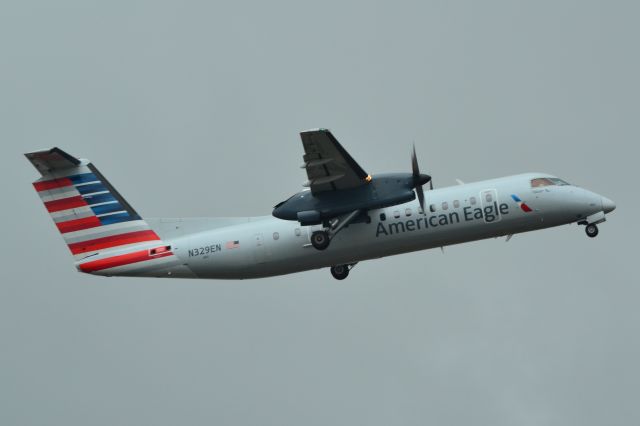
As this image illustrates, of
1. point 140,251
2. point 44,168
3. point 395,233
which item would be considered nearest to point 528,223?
point 395,233

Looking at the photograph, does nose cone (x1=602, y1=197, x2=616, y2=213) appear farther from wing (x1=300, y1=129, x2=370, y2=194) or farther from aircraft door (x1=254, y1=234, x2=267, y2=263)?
aircraft door (x1=254, y1=234, x2=267, y2=263)

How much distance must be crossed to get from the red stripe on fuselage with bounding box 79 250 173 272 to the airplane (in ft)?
0.10

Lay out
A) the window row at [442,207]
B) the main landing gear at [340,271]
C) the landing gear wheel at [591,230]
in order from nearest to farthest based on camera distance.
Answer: the window row at [442,207] → the landing gear wheel at [591,230] → the main landing gear at [340,271]

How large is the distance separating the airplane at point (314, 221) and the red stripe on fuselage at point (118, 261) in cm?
3

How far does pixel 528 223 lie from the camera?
25.7 metres

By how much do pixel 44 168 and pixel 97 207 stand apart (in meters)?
1.91

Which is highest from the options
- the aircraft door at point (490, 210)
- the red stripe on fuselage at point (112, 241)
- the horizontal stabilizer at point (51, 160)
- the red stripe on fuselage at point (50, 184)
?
the horizontal stabilizer at point (51, 160)

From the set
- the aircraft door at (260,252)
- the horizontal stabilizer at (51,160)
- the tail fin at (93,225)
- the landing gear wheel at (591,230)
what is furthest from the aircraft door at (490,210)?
the horizontal stabilizer at (51,160)

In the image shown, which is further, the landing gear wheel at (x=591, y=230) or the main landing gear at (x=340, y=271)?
the main landing gear at (x=340, y=271)

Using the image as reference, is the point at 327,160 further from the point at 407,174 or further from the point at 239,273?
the point at 239,273

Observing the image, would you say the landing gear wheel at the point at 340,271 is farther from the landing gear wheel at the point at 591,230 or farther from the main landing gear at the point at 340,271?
the landing gear wheel at the point at 591,230

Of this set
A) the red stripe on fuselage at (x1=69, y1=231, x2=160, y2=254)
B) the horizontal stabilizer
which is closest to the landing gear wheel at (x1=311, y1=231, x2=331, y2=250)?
the red stripe on fuselage at (x1=69, y1=231, x2=160, y2=254)

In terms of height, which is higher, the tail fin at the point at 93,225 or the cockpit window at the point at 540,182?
the tail fin at the point at 93,225

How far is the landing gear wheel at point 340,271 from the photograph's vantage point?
91.9ft
